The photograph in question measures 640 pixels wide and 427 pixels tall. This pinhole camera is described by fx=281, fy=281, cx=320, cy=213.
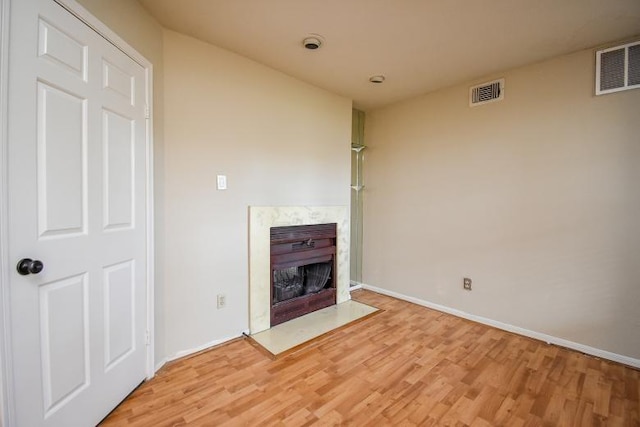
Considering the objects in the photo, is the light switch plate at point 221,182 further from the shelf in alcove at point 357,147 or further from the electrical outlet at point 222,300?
the shelf in alcove at point 357,147

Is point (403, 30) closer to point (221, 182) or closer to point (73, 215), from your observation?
point (221, 182)

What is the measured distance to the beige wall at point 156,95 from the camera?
1755 millimetres

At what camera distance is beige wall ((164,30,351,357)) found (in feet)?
7.07

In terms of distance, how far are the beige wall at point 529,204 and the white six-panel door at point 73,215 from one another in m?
2.88

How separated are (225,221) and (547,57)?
3.16 metres

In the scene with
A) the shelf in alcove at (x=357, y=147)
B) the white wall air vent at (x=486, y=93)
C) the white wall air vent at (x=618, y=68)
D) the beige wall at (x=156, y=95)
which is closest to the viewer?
the beige wall at (x=156, y=95)

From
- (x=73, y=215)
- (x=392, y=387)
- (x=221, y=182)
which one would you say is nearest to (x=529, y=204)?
(x=392, y=387)

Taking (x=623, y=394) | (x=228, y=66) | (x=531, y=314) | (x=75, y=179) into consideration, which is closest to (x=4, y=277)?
(x=75, y=179)

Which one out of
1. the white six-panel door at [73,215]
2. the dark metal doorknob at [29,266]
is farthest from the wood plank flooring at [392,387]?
the dark metal doorknob at [29,266]

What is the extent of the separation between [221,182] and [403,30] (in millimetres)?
1857

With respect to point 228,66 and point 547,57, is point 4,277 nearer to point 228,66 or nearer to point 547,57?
point 228,66

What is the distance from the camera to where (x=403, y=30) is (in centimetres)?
211

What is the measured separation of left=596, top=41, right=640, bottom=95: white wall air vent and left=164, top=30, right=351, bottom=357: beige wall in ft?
8.35

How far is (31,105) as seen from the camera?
116 cm
